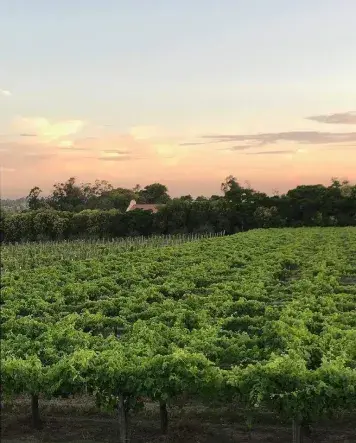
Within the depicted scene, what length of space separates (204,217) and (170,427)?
60.4 m

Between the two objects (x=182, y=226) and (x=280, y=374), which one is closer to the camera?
(x=280, y=374)

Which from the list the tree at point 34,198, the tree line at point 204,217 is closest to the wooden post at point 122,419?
the tree line at point 204,217

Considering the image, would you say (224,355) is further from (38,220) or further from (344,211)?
(344,211)

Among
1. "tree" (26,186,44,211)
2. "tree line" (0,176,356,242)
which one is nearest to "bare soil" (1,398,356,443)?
"tree line" (0,176,356,242)

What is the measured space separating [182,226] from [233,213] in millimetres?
7326

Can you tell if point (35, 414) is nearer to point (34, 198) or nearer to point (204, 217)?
point (204, 217)

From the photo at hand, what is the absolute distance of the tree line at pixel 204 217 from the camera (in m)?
69.6

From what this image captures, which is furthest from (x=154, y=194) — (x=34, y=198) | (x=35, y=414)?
(x=35, y=414)

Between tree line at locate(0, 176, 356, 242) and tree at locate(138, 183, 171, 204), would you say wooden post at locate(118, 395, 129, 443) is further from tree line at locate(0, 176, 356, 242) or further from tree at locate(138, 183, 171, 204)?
tree at locate(138, 183, 171, 204)

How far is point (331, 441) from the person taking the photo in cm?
989

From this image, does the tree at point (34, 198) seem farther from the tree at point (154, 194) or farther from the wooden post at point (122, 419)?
the wooden post at point (122, 419)

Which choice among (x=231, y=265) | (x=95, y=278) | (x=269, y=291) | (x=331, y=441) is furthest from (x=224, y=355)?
(x=231, y=265)

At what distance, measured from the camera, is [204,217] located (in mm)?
70500

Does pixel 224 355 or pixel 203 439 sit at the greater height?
pixel 224 355
